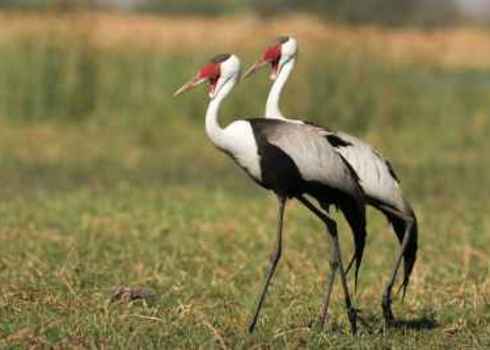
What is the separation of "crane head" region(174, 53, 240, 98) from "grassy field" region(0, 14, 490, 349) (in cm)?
89

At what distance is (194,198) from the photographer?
30.8ft

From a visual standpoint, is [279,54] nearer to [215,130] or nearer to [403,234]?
[215,130]

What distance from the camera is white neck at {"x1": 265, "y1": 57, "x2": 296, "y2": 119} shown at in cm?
501

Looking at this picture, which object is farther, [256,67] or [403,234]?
[403,234]

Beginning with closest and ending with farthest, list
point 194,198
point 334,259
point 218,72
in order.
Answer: point 218,72 → point 334,259 → point 194,198

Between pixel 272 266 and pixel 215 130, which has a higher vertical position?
pixel 215 130

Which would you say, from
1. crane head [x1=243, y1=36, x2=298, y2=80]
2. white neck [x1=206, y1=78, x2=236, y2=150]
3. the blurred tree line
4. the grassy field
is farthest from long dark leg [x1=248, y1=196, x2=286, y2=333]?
the blurred tree line

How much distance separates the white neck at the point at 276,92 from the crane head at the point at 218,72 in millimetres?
175

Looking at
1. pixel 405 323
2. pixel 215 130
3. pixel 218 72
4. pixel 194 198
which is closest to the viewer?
pixel 215 130

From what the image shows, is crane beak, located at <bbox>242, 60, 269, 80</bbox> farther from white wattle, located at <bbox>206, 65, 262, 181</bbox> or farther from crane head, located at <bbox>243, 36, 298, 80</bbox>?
white wattle, located at <bbox>206, 65, 262, 181</bbox>

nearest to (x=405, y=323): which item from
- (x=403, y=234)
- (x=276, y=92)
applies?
(x=403, y=234)

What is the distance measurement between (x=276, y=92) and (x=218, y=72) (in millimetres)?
239

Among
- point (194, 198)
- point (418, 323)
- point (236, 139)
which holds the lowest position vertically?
point (194, 198)

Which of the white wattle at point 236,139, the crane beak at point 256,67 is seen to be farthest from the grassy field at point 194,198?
the crane beak at point 256,67
